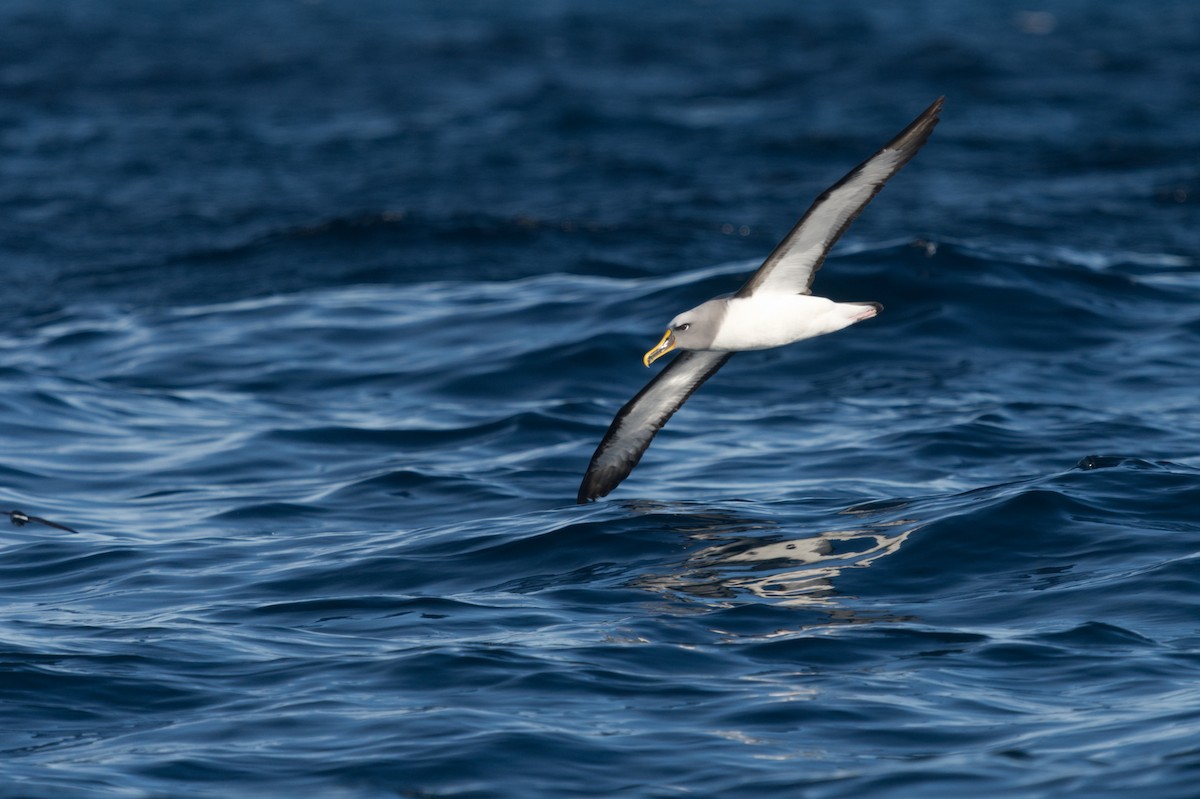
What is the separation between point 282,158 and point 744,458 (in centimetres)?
1673

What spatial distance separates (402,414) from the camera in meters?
14.5

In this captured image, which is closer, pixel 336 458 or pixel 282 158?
pixel 336 458

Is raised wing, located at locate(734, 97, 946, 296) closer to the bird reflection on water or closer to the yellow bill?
the yellow bill

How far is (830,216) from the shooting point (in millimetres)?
9711

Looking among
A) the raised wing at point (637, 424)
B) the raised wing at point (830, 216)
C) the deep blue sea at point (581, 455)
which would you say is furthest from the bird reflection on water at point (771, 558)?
the raised wing at point (830, 216)

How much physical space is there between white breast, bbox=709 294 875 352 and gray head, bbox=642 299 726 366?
0.16 feet

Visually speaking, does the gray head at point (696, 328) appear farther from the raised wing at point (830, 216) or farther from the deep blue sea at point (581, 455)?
the deep blue sea at point (581, 455)

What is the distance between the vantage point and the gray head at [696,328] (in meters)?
10.2

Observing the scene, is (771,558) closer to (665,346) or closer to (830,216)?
(665,346)

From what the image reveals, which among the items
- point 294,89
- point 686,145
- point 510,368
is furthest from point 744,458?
point 294,89

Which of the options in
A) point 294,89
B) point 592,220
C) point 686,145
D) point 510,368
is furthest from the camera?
point 294,89

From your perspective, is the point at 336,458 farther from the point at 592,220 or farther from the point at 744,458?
the point at 592,220

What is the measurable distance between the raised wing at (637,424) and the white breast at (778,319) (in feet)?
3.77

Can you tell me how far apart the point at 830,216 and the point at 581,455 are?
Result: 4.15 metres
